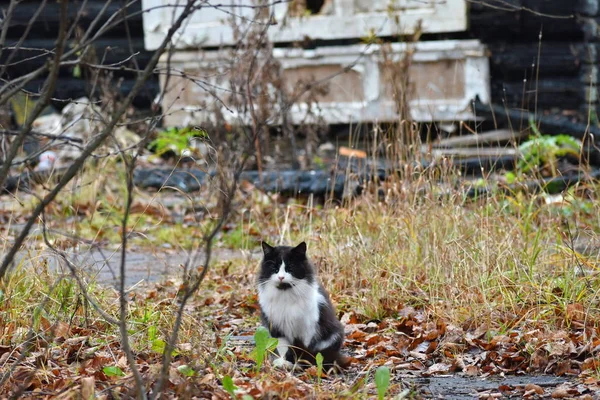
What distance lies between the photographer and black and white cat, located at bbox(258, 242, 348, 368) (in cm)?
400

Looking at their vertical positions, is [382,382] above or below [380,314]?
above

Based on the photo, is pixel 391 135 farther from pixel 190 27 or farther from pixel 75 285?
pixel 190 27

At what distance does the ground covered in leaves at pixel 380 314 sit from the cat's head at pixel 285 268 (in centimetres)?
38

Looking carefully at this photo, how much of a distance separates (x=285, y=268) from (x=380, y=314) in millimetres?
1005

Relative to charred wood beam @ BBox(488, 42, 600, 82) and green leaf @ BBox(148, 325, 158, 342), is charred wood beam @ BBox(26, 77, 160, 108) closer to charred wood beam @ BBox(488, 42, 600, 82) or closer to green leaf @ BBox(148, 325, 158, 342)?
charred wood beam @ BBox(488, 42, 600, 82)

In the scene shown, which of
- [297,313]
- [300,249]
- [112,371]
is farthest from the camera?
[300,249]

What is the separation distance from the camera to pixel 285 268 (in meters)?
4.07

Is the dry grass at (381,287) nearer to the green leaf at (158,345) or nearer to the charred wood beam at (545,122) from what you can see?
the green leaf at (158,345)

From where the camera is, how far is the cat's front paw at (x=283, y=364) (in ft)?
12.6

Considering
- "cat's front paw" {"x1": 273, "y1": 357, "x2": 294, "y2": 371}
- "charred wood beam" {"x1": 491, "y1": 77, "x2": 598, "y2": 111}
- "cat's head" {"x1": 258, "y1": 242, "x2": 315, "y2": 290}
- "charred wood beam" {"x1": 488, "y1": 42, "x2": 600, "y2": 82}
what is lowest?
"cat's front paw" {"x1": 273, "y1": 357, "x2": 294, "y2": 371}

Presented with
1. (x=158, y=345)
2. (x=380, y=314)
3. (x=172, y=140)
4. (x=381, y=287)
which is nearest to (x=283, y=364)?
(x=158, y=345)

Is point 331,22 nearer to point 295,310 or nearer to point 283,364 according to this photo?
point 295,310

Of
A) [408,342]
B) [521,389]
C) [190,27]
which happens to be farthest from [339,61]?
[521,389]

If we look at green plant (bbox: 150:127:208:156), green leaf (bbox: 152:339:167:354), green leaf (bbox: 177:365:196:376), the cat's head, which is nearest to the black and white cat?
the cat's head
